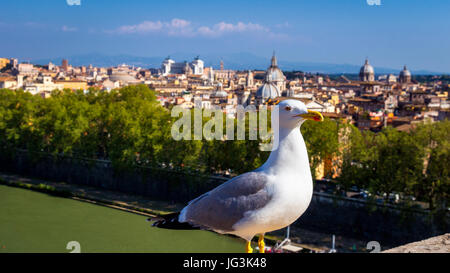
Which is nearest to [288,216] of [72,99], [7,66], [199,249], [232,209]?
[232,209]

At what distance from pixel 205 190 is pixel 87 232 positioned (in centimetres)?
327

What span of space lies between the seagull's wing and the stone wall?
8475 millimetres

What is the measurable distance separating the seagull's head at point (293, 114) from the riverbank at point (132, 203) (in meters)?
7.89

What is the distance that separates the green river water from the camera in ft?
28.5

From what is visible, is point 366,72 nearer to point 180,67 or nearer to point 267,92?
point 267,92

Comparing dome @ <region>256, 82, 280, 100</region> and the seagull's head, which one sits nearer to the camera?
the seagull's head

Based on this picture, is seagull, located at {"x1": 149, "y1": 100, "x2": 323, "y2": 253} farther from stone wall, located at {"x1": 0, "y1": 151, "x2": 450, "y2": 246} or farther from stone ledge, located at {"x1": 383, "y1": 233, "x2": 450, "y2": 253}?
stone wall, located at {"x1": 0, "y1": 151, "x2": 450, "y2": 246}

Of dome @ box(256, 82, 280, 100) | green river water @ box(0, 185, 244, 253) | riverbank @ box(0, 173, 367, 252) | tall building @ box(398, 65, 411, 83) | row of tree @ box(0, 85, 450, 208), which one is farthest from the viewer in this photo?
tall building @ box(398, 65, 411, 83)

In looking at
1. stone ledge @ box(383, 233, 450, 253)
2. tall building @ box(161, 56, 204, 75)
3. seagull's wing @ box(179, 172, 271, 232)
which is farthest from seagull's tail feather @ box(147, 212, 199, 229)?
tall building @ box(161, 56, 204, 75)

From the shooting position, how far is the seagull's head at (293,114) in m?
1.66

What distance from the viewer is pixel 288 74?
267 ft

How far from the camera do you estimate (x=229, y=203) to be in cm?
181
